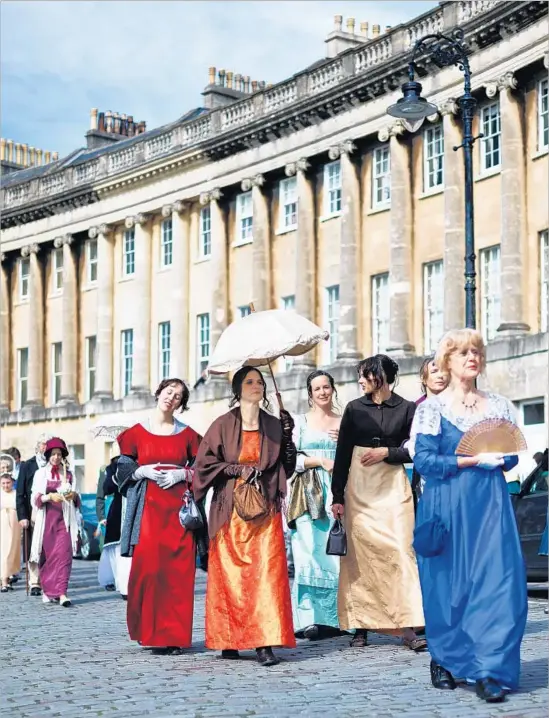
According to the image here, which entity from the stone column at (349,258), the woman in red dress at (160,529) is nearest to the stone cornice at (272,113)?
the stone column at (349,258)

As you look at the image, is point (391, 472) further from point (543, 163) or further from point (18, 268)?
point (18, 268)

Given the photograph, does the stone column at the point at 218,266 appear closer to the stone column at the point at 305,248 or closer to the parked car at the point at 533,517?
the stone column at the point at 305,248

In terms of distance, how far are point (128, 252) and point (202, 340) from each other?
6237 mm

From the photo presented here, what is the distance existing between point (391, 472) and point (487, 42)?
82.6 ft

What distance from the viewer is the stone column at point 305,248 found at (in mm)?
41438

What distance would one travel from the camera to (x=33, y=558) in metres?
17.5

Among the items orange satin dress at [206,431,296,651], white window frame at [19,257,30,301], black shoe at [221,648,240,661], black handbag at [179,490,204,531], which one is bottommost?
black shoe at [221,648,240,661]

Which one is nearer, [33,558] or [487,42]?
[33,558]

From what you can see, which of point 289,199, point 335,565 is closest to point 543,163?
point 289,199

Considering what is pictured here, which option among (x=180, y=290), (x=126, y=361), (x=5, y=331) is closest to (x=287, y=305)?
(x=180, y=290)

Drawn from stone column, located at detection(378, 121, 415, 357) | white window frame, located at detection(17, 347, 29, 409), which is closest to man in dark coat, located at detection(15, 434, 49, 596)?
stone column, located at detection(378, 121, 415, 357)

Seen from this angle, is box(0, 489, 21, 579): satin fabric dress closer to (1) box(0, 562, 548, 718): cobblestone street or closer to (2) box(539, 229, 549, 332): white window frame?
(1) box(0, 562, 548, 718): cobblestone street

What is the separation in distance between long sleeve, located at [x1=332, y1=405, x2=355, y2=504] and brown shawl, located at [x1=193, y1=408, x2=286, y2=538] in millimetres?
425

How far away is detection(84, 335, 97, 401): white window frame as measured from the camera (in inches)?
2090
